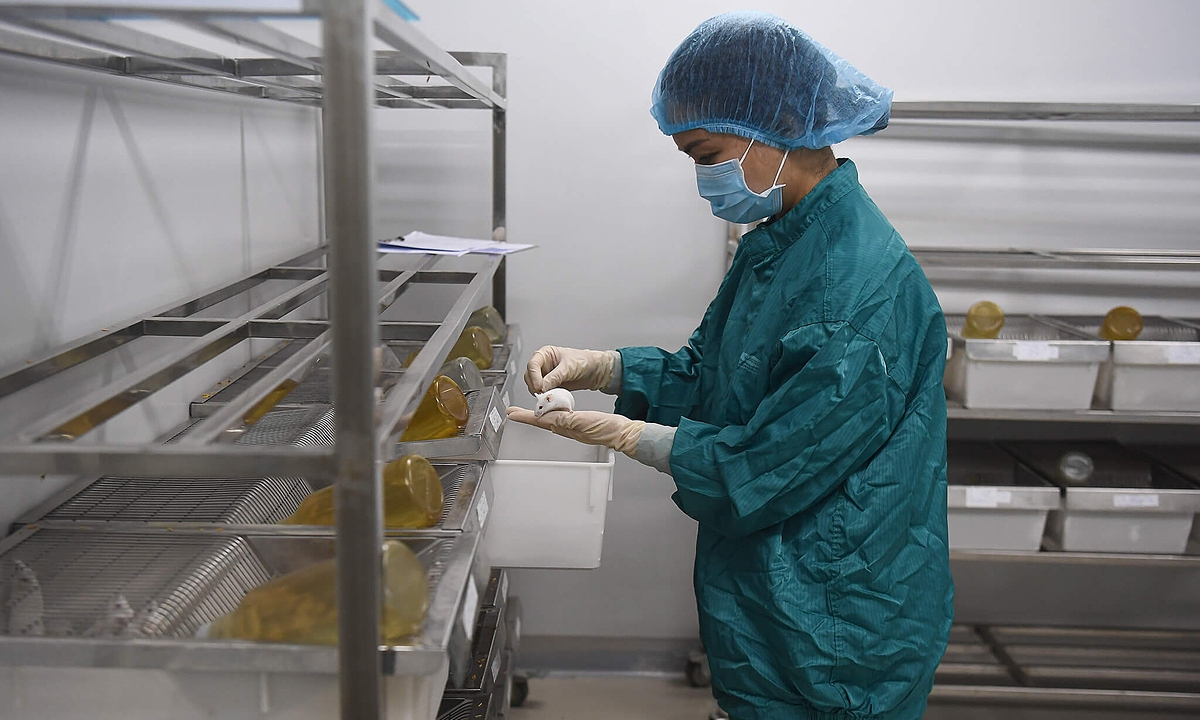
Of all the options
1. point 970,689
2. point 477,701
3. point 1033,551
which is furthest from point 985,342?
point 477,701

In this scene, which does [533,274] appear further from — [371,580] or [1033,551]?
[371,580]

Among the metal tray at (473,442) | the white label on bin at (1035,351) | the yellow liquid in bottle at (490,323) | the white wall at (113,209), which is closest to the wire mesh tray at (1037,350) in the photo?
the white label on bin at (1035,351)

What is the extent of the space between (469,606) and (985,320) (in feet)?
6.27

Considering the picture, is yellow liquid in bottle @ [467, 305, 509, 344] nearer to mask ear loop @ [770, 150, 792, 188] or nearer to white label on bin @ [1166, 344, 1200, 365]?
mask ear loop @ [770, 150, 792, 188]

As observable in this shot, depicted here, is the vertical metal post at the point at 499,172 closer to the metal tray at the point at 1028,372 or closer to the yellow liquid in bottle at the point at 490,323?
the yellow liquid in bottle at the point at 490,323

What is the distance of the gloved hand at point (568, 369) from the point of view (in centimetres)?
174

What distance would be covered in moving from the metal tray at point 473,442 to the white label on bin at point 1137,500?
1.69 m

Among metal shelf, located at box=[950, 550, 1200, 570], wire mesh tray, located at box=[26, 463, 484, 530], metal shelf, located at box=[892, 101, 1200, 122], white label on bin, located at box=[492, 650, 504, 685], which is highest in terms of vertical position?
metal shelf, located at box=[892, 101, 1200, 122]

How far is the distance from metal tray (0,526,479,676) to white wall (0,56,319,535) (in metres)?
0.17

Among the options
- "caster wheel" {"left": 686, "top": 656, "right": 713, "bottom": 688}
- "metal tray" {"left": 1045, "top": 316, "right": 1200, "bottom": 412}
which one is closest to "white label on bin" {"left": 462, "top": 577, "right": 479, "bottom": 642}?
"caster wheel" {"left": 686, "top": 656, "right": 713, "bottom": 688}

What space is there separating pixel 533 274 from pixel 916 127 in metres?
1.18

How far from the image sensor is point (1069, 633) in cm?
275

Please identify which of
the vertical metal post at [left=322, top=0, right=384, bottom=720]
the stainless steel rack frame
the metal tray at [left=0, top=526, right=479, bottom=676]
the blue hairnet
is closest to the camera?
the vertical metal post at [left=322, top=0, right=384, bottom=720]

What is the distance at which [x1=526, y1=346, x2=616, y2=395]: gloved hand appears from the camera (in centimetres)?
174
